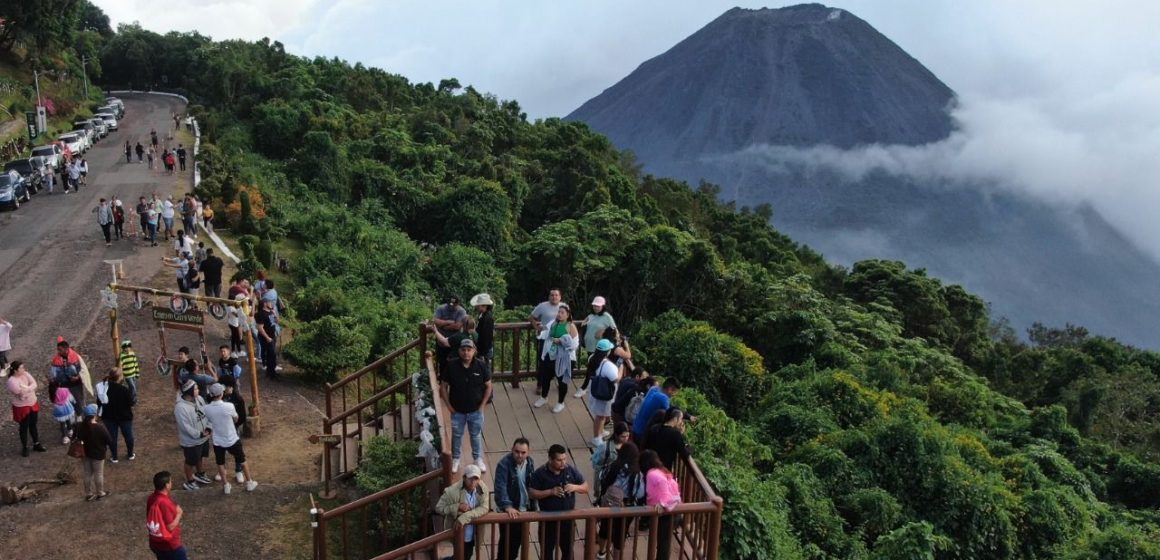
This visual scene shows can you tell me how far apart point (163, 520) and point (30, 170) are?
28.6 meters

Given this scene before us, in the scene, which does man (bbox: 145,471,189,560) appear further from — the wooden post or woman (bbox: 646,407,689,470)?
woman (bbox: 646,407,689,470)

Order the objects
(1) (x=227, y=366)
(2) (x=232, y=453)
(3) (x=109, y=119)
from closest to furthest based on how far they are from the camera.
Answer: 1. (2) (x=232, y=453)
2. (1) (x=227, y=366)
3. (3) (x=109, y=119)

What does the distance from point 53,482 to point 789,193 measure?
18993 cm

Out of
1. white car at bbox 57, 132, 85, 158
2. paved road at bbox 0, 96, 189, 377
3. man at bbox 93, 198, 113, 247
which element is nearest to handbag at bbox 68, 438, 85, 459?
paved road at bbox 0, 96, 189, 377

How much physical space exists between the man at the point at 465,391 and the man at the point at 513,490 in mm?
1203

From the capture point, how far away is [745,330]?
27.0 meters

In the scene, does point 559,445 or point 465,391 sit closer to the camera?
point 559,445

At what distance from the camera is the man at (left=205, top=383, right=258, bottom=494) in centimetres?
1044

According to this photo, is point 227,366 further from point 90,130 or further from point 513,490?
point 90,130

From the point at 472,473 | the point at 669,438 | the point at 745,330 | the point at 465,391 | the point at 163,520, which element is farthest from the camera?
the point at 745,330

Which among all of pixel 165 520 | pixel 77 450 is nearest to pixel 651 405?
pixel 165 520

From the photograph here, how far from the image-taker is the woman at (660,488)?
7289 mm

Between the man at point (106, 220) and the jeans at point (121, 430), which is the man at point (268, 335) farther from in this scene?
the man at point (106, 220)

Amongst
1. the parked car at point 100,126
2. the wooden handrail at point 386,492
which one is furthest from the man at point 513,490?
the parked car at point 100,126
